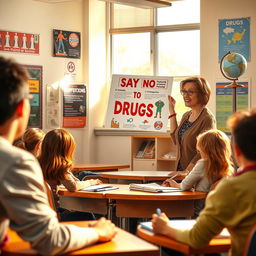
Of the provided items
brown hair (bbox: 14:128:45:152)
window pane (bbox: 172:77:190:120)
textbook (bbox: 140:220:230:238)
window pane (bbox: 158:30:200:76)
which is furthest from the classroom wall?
textbook (bbox: 140:220:230:238)

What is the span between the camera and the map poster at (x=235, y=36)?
764 centimetres

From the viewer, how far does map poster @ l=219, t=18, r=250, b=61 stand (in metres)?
7.64

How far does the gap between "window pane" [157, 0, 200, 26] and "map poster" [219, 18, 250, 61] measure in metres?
0.74

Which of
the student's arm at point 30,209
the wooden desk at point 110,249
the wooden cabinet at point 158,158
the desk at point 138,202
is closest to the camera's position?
the student's arm at point 30,209

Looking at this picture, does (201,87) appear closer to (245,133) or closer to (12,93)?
(245,133)

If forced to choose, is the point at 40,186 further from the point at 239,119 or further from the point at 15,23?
the point at 15,23

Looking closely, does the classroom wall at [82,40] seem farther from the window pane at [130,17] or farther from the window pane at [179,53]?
the window pane at [179,53]

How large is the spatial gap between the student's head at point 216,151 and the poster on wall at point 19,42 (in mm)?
4577

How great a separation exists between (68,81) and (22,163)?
6.96 m

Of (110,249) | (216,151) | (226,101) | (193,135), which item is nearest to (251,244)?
(110,249)

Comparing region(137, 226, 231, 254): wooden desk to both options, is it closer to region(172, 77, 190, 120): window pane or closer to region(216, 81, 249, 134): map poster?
region(216, 81, 249, 134): map poster

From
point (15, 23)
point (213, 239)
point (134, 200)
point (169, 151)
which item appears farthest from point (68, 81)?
point (213, 239)

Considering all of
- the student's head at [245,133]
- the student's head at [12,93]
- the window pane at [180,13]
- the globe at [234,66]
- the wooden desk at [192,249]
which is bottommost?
the wooden desk at [192,249]

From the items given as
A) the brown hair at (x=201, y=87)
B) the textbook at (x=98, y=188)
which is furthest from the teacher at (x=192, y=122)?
the textbook at (x=98, y=188)
